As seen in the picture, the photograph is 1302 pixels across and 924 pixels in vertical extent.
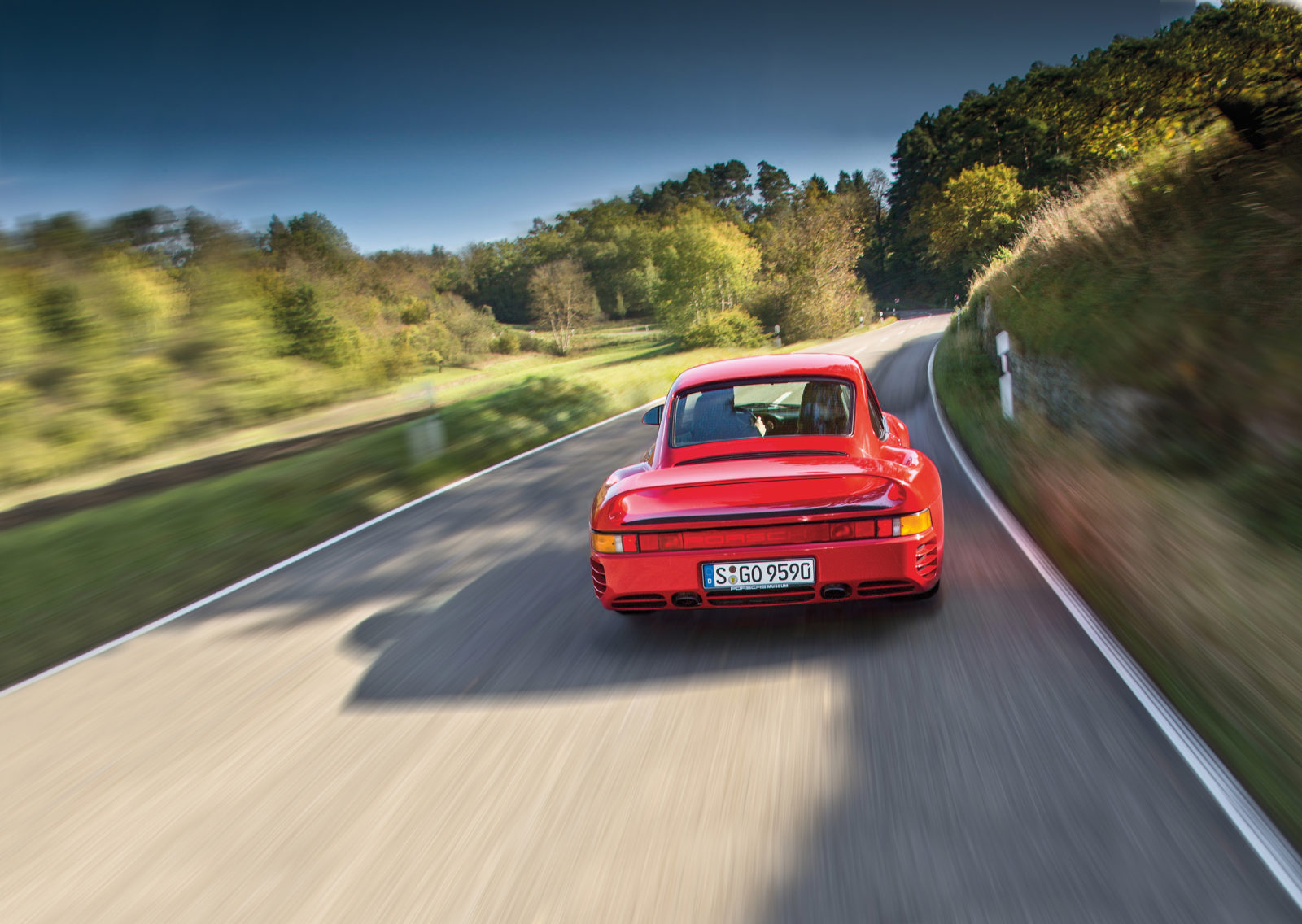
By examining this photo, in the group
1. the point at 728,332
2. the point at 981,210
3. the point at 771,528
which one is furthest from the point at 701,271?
the point at 771,528

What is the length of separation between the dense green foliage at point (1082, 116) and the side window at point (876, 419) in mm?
4747

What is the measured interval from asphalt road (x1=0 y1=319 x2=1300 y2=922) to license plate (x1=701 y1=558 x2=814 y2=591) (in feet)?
1.17

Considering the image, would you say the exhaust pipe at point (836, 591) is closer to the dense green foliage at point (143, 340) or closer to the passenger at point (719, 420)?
the passenger at point (719, 420)

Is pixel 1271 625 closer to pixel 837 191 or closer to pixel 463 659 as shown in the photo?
pixel 463 659

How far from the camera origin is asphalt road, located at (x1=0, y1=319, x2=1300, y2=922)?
241 cm

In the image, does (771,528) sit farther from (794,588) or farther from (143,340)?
(143,340)

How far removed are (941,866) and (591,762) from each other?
1.31 metres

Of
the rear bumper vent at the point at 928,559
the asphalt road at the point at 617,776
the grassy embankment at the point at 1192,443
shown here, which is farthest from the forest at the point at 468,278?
the asphalt road at the point at 617,776

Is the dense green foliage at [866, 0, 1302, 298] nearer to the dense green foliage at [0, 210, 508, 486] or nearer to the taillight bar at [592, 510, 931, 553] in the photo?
the taillight bar at [592, 510, 931, 553]

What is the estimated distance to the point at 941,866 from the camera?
2426 millimetres

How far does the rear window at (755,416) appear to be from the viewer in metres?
4.69

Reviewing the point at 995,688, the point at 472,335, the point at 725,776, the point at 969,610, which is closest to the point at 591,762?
the point at 725,776

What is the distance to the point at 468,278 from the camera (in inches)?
3260

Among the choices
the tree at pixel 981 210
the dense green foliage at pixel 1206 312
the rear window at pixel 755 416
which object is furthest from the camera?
the tree at pixel 981 210
